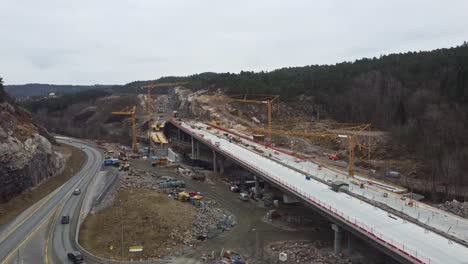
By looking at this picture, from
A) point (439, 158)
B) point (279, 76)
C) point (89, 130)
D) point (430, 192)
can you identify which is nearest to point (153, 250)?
point (430, 192)

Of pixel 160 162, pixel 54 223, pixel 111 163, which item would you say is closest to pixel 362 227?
pixel 54 223

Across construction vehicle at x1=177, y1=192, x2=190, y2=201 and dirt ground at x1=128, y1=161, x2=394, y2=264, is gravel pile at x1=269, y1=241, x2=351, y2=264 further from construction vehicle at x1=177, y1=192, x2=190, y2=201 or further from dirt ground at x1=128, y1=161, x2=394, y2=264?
construction vehicle at x1=177, y1=192, x2=190, y2=201

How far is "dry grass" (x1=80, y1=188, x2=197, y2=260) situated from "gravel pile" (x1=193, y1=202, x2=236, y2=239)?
113 cm

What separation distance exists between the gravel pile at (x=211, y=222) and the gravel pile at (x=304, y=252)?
27.4 ft

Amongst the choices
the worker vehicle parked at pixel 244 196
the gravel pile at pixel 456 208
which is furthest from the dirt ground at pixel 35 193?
the gravel pile at pixel 456 208

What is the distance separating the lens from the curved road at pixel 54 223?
44281 mm

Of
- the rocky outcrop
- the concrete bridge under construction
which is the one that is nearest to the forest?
the concrete bridge under construction

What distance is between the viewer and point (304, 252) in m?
44.3

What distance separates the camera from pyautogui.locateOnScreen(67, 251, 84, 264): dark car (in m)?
41.6

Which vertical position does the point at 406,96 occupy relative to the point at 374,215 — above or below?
above

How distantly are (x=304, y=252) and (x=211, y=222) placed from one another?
50.8 ft

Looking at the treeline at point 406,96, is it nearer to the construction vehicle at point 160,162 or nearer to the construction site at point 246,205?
the construction site at point 246,205

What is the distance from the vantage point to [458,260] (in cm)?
3169

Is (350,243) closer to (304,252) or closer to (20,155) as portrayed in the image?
(304,252)
